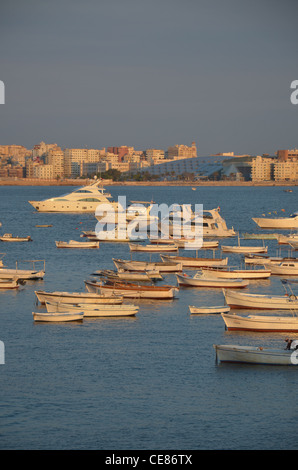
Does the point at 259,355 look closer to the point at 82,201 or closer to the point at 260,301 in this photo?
the point at 260,301

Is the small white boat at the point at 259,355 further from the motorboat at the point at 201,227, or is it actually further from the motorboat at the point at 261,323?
the motorboat at the point at 201,227

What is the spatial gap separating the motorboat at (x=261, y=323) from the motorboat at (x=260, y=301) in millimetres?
1711

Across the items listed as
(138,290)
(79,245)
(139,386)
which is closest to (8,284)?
(138,290)

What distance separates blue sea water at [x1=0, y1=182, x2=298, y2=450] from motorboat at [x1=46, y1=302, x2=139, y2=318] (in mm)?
267

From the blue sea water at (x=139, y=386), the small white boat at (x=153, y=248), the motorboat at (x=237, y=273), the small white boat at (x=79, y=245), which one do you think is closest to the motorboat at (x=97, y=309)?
the blue sea water at (x=139, y=386)

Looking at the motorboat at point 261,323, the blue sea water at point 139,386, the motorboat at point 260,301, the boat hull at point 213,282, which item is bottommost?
the blue sea water at point 139,386

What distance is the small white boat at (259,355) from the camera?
1653 centimetres

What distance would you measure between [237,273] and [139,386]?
→ 1182 cm

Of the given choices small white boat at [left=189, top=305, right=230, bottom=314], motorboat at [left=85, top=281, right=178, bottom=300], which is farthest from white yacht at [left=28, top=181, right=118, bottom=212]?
small white boat at [left=189, top=305, right=230, bottom=314]

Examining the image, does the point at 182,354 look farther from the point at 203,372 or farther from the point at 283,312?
the point at 283,312

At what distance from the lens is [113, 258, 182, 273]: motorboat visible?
27967 millimetres

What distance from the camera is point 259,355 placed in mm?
16562

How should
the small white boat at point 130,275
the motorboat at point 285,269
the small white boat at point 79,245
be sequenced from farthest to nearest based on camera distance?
the small white boat at point 79,245, the motorboat at point 285,269, the small white boat at point 130,275
